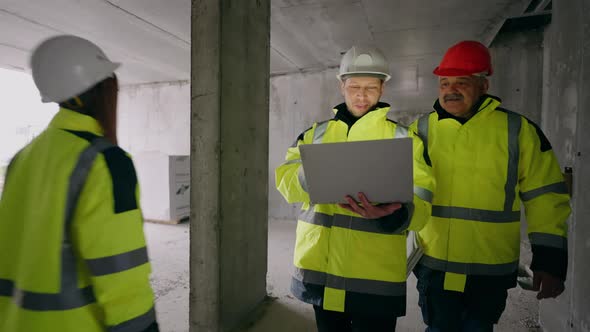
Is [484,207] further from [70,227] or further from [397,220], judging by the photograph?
[70,227]

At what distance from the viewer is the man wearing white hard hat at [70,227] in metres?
0.78

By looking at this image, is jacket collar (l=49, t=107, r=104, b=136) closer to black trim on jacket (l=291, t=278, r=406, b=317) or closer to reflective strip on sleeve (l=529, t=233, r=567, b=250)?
black trim on jacket (l=291, t=278, r=406, b=317)

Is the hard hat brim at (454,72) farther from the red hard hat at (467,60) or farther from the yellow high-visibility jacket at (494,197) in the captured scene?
the yellow high-visibility jacket at (494,197)

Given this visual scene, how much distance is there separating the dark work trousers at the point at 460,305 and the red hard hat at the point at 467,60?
909 mm

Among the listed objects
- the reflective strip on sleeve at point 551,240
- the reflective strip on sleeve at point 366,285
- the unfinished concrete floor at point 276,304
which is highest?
the reflective strip on sleeve at point 551,240

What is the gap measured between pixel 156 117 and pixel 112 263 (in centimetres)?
666

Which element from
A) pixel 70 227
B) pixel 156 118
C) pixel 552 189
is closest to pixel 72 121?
pixel 70 227

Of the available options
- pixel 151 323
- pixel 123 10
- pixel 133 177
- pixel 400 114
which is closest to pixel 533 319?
pixel 151 323

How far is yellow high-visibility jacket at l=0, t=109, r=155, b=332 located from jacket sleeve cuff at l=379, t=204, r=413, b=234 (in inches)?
31.6

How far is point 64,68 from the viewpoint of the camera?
→ 849 mm

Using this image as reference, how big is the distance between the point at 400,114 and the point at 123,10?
4.31 metres

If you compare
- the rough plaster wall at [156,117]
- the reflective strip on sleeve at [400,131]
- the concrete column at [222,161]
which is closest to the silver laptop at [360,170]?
the reflective strip on sleeve at [400,131]

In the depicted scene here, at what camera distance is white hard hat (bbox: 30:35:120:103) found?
0.85 meters

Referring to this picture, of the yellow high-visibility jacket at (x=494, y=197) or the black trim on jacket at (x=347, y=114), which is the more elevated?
the black trim on jacket at (x=347, y=114)
